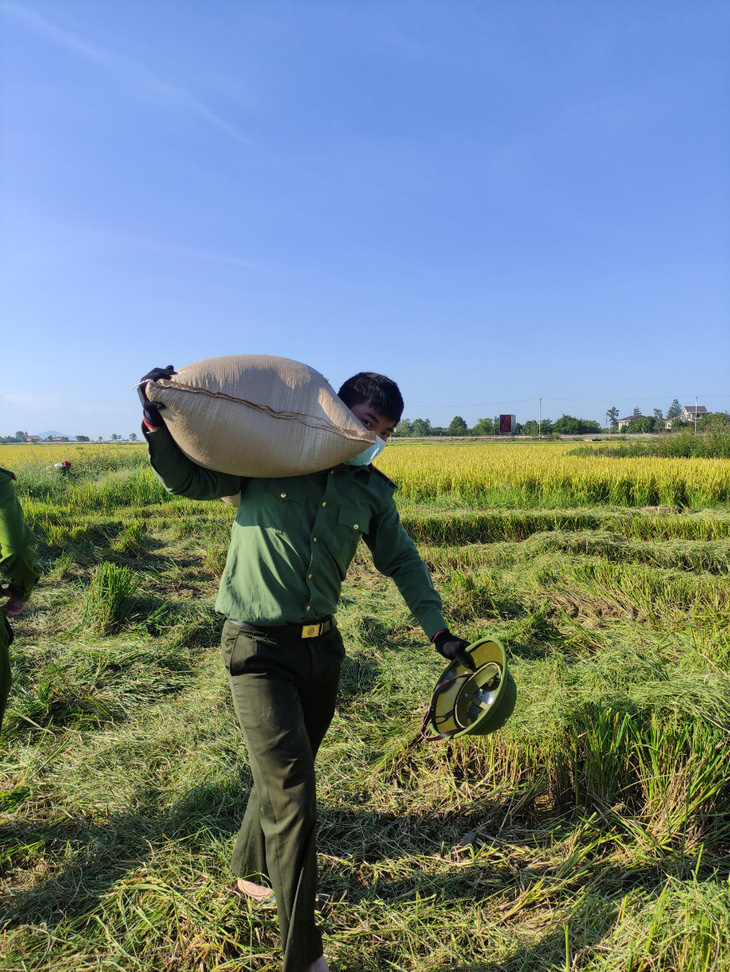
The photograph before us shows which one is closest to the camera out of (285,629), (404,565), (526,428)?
(285,629)

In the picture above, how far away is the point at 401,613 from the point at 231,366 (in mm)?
3053

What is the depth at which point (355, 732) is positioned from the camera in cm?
283

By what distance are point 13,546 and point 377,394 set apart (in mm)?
1396

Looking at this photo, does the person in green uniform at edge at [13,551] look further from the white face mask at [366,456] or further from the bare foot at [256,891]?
the white face mask at [366,456]

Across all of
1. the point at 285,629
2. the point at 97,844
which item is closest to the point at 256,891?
the point at 97,844

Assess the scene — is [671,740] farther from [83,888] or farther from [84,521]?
[84,521]

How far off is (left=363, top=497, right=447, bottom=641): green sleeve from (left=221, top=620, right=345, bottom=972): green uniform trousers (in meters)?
0.36

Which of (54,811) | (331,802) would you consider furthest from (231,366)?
(54,811)

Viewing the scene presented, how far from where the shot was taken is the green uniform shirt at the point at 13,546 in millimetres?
2123

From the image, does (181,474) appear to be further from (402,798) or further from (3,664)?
(402,798)

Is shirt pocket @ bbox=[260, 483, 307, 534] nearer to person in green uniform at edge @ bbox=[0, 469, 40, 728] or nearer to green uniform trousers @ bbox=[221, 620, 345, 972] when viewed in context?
green uniform trousers @ bbox=[221, 620, 345, 972]

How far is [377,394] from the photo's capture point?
6.26 ft

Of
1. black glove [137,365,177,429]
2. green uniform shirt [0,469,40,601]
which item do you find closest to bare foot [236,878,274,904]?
green uniform shirt [0,469,40,601]

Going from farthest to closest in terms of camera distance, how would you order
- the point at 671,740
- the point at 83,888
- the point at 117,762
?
the point at 117,762 < the point at 671,740 < the point at 83,888
